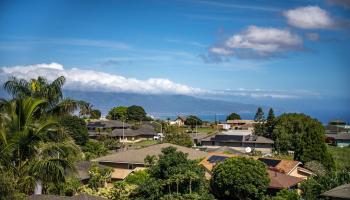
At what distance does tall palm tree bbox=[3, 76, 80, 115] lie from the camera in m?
16.5

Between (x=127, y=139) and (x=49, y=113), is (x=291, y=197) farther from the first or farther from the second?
(x=127, y=139)

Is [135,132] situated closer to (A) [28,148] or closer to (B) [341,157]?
(B) [341,157]

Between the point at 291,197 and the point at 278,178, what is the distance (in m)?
4.19

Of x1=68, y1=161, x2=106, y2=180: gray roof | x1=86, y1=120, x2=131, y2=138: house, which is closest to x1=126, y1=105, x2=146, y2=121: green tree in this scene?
x1=86, y1=120, x2=131, y2=138: house

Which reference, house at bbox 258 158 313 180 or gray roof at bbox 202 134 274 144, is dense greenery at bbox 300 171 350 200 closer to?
house at bbox 258 158 313 180

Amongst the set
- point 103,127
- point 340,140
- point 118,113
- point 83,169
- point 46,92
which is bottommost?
point 340,140

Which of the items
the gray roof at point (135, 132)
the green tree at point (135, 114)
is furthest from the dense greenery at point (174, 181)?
the green tree at point (135, 114)

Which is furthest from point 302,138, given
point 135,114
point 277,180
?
point 135,114

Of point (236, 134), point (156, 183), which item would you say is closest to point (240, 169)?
point (156, 183)

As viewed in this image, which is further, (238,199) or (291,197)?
(238,199)

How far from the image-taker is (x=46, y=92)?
16.9 m

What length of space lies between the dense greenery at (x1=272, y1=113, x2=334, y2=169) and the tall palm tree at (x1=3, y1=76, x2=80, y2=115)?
3058 centimetres

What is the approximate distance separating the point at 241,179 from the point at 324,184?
15.7ft

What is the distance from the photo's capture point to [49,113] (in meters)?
16.5
